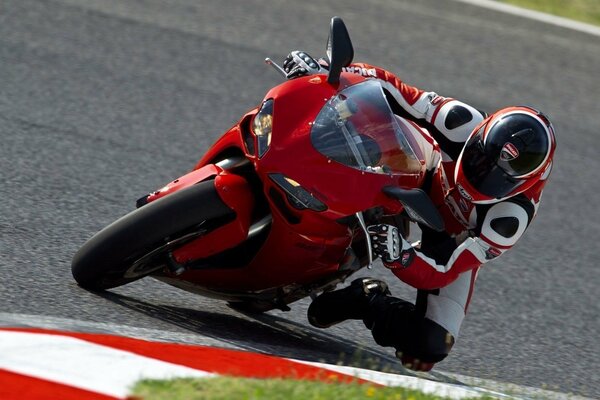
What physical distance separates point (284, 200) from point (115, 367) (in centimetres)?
108

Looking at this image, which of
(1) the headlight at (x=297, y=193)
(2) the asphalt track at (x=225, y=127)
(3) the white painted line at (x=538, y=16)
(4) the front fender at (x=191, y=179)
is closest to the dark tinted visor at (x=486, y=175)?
(1) the headlight at (x=297, y=193)

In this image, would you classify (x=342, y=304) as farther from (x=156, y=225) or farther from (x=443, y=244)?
(x=156, y=225)

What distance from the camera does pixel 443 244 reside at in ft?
16.8

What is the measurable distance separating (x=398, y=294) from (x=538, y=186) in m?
1.49

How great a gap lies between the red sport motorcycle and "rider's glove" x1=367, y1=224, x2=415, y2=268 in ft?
0.20

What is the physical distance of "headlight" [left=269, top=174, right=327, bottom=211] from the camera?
14.4 feet

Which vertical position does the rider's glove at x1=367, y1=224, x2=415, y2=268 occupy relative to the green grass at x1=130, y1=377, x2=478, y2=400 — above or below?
above

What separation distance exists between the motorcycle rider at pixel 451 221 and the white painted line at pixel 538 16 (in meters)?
5.90

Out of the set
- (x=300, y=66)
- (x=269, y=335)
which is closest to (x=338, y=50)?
(x=300, y=66)

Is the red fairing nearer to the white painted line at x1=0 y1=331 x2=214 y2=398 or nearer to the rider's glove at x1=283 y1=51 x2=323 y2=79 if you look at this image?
the rider's glove at x1=283 y1=51 x2=323 y2=79

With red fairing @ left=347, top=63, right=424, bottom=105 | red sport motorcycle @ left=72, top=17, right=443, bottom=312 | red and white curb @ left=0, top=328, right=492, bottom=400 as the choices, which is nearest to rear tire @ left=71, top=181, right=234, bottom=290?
red sport motorcycle @ left=72, top=17, right=443, bottom=312

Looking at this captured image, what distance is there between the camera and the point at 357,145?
4.46 metres

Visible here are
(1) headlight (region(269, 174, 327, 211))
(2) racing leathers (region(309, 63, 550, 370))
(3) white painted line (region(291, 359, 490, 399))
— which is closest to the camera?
(3) white painted line (region(291, 359, 490, 399))

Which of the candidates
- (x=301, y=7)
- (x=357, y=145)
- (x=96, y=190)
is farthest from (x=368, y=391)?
(x=301, y=7)
